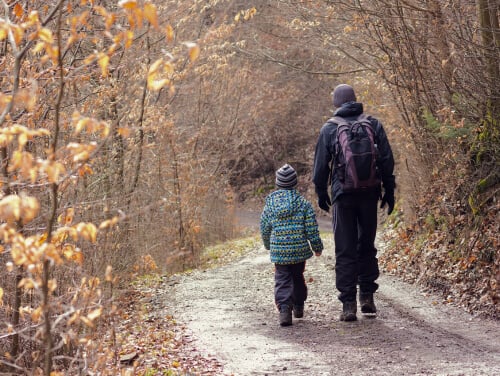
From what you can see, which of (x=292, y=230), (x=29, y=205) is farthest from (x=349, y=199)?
(x=29, y=205)

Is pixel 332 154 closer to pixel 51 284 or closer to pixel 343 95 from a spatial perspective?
pixel 343 95

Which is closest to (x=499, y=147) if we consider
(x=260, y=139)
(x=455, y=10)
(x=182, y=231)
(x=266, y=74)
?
(x=455, y=10)

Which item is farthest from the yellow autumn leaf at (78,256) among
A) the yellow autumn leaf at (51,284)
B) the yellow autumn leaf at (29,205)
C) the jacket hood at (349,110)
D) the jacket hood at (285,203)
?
the jacket hood at (349,110)

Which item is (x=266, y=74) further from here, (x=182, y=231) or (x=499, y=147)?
(x=499, y=147)

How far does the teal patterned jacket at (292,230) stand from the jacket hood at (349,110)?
101cm

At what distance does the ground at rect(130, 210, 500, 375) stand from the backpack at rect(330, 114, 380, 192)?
1477 millimetres

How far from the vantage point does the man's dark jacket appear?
782 cm

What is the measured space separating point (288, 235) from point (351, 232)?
684mm

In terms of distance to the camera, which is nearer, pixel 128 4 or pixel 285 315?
pixel 128 4

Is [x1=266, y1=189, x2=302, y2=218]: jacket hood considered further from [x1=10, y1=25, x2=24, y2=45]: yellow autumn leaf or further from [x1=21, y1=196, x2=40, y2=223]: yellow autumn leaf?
[x1=21, y1=196, x2=40, y2=223]: yellow autumn leaf

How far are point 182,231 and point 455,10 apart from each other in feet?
31.9

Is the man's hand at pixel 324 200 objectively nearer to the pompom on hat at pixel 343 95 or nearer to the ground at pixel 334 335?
the pompom on hat at pixel 343 95

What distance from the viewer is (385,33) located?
502 inches

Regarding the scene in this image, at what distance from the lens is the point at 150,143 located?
11320 mm
